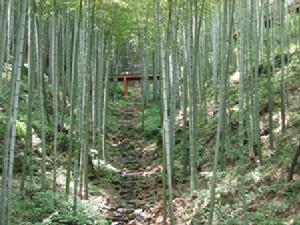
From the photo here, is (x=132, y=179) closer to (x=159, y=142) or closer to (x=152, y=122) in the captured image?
(x=159, y=142)

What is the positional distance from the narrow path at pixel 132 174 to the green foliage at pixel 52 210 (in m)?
0.48

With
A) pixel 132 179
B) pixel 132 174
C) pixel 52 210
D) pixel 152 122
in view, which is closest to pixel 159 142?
pixel 132 174

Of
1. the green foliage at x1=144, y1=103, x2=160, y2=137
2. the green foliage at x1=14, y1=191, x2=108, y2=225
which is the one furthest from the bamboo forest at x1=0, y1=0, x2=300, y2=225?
the green foliage at x1=144, y1=103, x2=160, y2=137

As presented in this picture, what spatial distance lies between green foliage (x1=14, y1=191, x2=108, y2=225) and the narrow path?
18.9 inches

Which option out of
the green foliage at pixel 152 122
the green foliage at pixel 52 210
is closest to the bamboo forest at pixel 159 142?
the green foliage at pixel 52 210

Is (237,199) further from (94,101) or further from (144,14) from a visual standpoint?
(144,14)

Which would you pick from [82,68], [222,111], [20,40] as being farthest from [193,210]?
[20,40]

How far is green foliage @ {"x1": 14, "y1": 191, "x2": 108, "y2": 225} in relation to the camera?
212 inches

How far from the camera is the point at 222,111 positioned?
4281 mm

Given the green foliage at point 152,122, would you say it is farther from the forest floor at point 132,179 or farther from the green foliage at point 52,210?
the green foliage at point 52,210

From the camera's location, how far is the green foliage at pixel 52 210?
5373 millimetres

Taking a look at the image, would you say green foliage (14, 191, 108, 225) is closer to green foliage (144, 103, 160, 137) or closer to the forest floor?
the forest floor

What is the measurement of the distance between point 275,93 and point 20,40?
21.2ft

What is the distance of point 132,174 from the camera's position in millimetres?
9125
